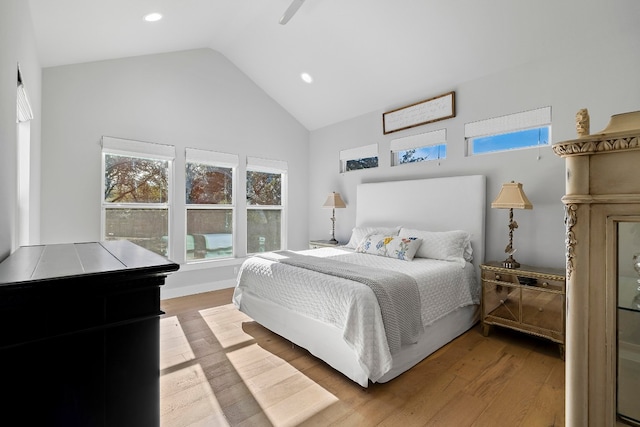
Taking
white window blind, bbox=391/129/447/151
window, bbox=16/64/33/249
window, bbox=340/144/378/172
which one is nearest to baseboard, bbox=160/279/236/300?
window, bbox=16/64/33/249

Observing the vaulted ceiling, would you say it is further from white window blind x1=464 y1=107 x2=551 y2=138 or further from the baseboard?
the baseboard

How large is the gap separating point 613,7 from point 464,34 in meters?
1.07

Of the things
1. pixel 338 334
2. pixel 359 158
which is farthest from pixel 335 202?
pixel 338 334

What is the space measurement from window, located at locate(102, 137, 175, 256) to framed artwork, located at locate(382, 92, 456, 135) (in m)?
2.98

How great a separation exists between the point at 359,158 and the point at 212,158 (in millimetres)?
2213

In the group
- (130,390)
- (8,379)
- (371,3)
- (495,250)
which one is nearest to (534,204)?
(495,250)

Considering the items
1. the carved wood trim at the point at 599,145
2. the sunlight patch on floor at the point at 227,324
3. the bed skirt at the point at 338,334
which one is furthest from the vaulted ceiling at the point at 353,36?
the sunlight patch on floor at the point at 227,324

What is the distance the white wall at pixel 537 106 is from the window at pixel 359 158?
587 millimetres

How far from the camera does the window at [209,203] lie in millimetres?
4305

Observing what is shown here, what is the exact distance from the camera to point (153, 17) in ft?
9.61

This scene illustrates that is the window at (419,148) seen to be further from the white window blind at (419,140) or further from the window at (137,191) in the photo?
the window at (137,191)

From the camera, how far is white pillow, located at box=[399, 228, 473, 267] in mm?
3148

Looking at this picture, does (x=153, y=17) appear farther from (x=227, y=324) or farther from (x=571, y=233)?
(x=571, y=233)

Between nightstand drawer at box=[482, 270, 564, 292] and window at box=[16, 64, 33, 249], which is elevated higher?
window at box=[16, 64, 33, 249]
